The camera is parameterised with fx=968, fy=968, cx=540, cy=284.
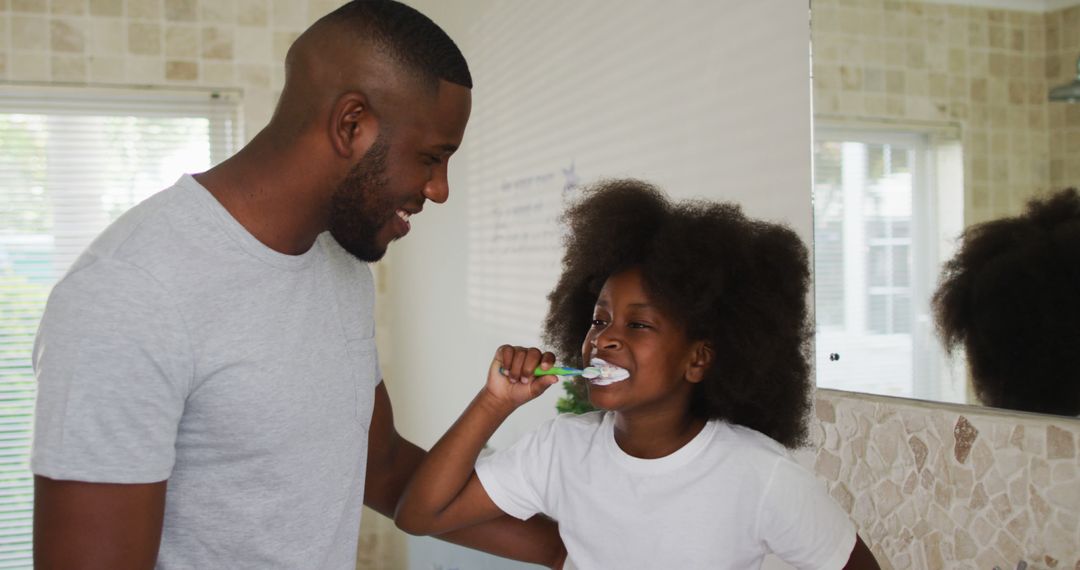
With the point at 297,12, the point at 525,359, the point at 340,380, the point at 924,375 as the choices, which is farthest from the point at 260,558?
the point at 297,12

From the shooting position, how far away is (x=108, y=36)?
409cm

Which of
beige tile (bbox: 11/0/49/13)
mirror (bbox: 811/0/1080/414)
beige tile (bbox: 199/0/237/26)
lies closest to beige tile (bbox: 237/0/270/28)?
beige tile (bbox: 199/0/237/26)

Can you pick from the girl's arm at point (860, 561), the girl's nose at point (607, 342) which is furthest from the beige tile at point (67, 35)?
the girl's arm at point (860, 561)

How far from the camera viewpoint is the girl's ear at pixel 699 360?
4.29 ft

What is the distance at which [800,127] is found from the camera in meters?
1.61

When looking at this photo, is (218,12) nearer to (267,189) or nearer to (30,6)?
(30,6)

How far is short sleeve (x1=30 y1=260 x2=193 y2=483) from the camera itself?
0.92m

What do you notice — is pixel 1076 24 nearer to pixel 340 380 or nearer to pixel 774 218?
pixel 774 218

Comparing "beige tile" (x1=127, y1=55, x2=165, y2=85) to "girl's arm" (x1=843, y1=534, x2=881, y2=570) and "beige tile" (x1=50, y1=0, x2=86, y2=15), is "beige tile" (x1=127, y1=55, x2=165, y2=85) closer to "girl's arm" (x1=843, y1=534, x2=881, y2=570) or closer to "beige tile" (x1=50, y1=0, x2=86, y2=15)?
"beige tile" (x1=50, y1=0, x2=86, y2=15)

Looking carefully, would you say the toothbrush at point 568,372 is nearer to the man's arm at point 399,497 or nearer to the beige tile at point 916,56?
the man's arm at point 399,497

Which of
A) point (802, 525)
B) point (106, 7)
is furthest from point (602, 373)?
point (106, 7)

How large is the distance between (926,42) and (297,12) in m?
3.40

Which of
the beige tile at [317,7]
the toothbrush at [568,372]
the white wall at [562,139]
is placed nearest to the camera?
the toothbrush at [568,372]

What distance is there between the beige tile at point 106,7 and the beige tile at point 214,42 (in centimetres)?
34
